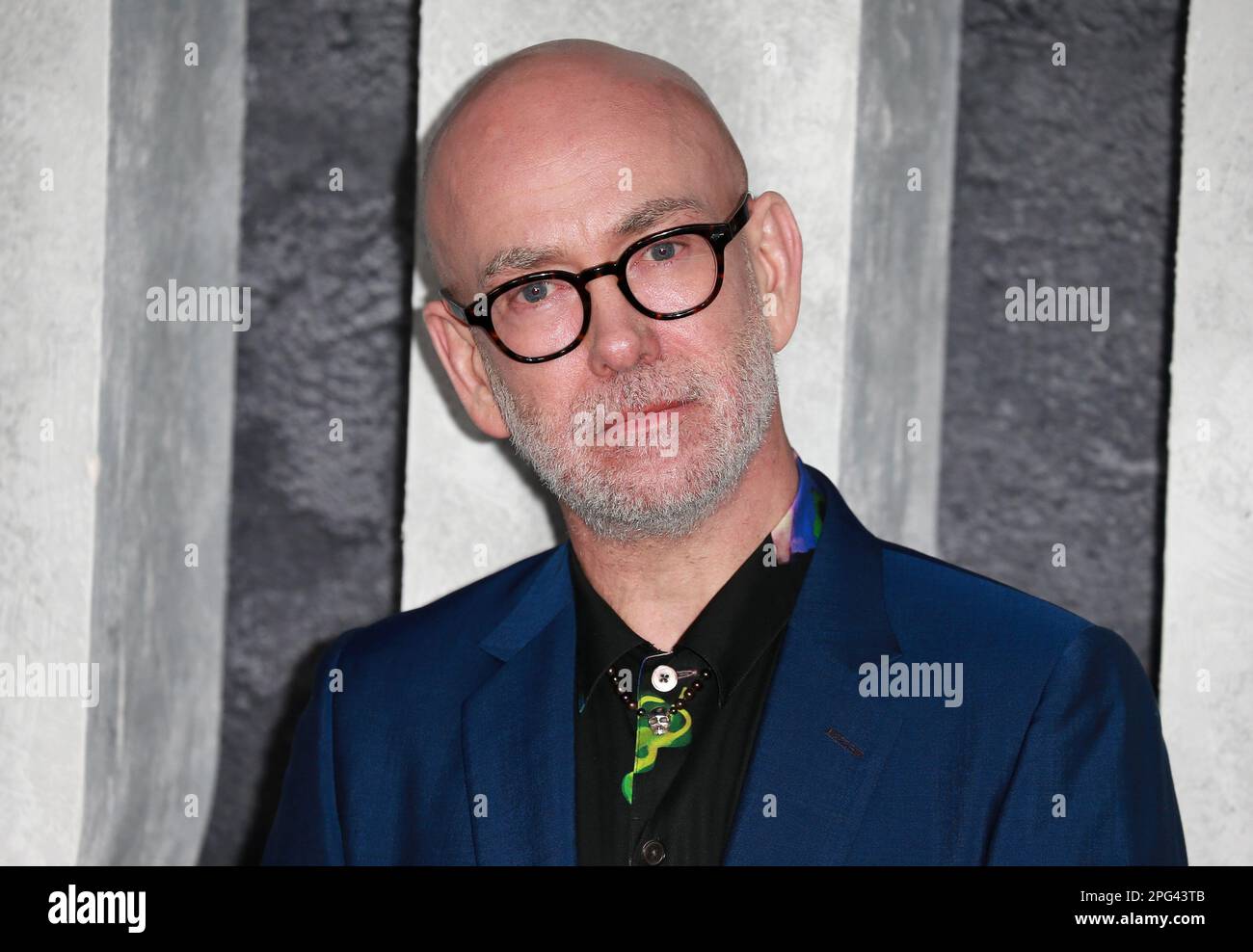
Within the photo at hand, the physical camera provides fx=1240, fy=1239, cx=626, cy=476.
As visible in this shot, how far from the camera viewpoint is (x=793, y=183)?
157 cm

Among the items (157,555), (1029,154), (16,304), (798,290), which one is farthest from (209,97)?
(1029,154)

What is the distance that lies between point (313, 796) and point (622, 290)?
26.7 inches

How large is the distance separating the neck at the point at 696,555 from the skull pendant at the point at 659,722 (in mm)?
85

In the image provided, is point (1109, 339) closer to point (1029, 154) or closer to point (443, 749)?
point (1029, 154)

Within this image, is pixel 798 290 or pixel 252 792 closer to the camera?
pixel 798 290

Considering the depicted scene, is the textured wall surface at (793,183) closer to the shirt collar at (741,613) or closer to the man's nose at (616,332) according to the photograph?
the shirt collar at (741,613)

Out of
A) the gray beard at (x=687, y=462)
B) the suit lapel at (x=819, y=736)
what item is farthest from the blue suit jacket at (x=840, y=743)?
the gray beard at (x=687, y=462)

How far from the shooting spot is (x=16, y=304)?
168cm

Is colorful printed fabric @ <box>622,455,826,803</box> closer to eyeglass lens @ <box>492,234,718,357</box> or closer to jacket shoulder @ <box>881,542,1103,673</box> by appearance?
jacket shoulder @ <box>881,542,1103,673</box>

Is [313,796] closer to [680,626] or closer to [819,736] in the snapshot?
[680,626]

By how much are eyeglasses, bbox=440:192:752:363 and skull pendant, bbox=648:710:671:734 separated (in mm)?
376

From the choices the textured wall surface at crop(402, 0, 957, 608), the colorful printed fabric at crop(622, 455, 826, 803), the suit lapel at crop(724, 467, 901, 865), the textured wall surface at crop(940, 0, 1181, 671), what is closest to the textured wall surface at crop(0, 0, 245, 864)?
the textured wall surface at crop(402, 0, 957, 608)
